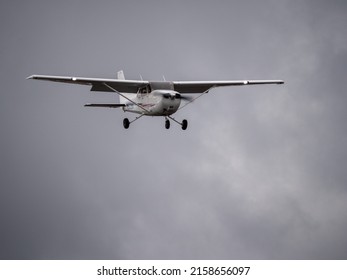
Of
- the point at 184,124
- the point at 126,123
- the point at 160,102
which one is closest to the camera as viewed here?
the point at 160,102

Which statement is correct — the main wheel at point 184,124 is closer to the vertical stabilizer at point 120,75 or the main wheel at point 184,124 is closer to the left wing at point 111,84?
the left wing at point 111,84

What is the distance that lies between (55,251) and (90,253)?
28.7 ft

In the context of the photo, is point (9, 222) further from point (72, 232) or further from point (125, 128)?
point (125, 128)

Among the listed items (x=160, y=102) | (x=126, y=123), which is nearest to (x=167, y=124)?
(x=160, y=102)

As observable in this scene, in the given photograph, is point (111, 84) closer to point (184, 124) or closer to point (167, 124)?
point (167, 124)

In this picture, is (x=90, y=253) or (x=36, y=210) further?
(x=90, y=253)

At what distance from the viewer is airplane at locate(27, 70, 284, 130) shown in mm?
47750

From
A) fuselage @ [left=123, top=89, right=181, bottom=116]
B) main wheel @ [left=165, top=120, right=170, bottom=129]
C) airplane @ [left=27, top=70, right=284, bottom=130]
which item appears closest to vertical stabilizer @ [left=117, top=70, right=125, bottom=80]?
airplane @ [left=27, top=70, right=284, bottom=130]

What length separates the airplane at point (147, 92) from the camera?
4775 centimetres

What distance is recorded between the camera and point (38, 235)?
615 feet

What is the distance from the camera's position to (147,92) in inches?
1961
